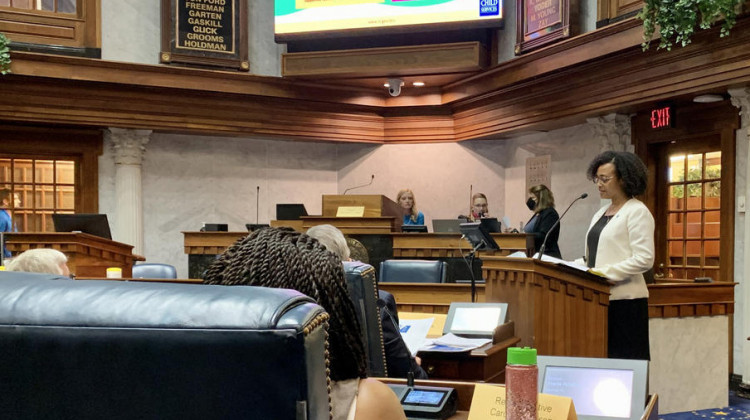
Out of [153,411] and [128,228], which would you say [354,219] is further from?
[153,411]

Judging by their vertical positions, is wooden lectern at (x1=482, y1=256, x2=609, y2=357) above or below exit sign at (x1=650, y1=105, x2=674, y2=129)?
below

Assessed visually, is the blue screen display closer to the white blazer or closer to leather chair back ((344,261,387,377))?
leather chair back ((344,261,387,377))

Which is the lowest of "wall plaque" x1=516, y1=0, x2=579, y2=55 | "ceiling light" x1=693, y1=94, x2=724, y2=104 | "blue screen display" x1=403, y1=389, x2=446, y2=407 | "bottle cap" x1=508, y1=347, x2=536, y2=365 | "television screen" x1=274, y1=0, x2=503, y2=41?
"blue screen display" x1=403, y1=389, x2=446, y2=407

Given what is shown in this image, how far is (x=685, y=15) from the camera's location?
5.03 meters

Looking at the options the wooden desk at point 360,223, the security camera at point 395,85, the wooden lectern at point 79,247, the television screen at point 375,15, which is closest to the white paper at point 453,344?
the wooden lectern at point 79,247

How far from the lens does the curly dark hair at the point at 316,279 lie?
1.07 metres

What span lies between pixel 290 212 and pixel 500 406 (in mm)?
6340

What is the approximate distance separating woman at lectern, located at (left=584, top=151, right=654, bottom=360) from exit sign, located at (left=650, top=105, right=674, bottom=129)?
3.51 metres

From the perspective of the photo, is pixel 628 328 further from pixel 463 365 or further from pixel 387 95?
pixel 387 95

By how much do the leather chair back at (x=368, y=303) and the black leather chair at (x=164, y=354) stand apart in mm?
774

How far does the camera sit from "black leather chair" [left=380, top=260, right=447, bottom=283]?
5.05 meters

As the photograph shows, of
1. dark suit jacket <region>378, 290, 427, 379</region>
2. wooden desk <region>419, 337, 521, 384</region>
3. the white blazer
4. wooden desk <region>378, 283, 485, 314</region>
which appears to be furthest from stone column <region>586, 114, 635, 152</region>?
dark suit jacket <region>378, 290, 427, 379</region>

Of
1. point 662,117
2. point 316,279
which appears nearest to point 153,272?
point 316,279

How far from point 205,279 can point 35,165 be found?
8180mm
